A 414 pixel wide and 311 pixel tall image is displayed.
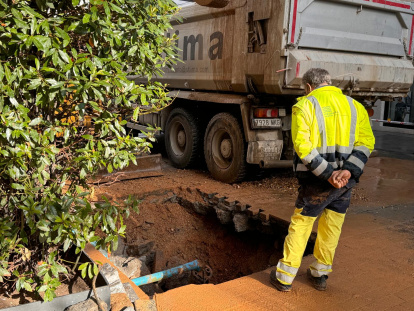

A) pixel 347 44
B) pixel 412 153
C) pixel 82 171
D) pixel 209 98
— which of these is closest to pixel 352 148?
pixel 82 171

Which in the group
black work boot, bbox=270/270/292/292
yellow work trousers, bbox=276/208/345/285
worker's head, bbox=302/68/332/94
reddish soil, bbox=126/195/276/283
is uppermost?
worker's head, bbox=302/68/332/94

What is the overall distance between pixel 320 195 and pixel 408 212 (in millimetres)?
3018

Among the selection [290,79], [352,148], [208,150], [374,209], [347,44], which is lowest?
[374,209]

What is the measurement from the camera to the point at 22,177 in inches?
110

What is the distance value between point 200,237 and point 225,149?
1.74 meters

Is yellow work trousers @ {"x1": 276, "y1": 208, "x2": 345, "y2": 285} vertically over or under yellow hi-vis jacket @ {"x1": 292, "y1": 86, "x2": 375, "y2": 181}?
under

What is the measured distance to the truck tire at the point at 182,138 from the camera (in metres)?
8.45

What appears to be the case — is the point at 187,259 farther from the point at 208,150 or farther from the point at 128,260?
the point at 208,150

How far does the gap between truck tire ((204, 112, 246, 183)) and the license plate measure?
0.48 m

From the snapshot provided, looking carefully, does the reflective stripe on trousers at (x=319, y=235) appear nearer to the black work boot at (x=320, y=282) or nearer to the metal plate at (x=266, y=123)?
the black work boot at (x=320, y=282)

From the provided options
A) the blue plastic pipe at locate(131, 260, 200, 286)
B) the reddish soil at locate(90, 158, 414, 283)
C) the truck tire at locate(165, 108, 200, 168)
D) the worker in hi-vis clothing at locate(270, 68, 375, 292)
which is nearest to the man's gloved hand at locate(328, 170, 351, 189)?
the worker in hi-vis clothing at locate(270, 68, 375, 292)

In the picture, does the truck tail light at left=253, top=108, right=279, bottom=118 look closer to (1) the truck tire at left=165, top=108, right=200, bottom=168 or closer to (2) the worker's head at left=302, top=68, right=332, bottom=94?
(1) the truck tire at left=165, top=108, right=200, bottom=168

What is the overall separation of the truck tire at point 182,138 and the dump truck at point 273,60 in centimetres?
45

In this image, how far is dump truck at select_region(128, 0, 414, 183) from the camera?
19.8 feet
